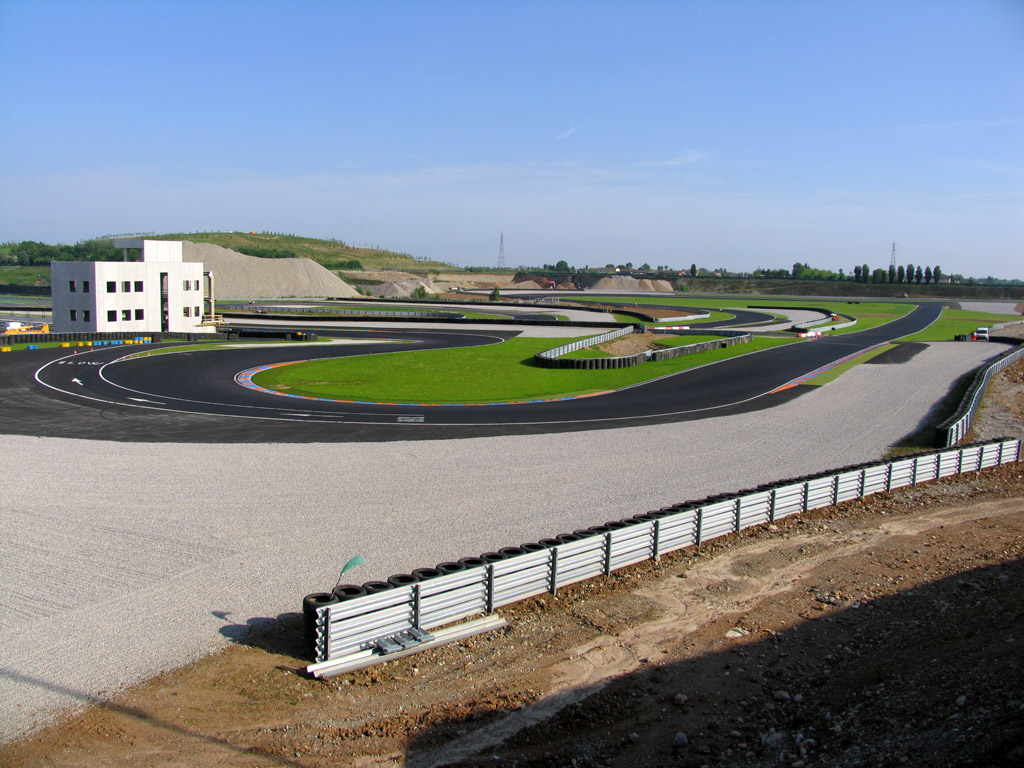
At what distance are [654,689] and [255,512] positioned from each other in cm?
1160

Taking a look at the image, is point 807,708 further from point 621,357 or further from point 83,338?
point 83,338

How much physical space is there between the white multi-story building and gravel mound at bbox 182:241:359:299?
66493 millimetres

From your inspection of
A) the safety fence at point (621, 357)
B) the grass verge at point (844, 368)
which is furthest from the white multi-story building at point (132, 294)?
the grass verge at point (844, 368)

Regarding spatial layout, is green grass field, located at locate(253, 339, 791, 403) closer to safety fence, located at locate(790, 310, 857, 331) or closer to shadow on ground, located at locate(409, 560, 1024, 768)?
shadow on ground, located at locate(409, 560, 1024, 768)

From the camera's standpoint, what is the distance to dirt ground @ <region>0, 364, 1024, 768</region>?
9.80 metres

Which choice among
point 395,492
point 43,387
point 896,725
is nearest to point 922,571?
point 896,725

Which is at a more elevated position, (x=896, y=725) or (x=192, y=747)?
(x=896, y=725)

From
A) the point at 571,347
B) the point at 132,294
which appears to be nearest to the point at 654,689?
the point at 571,347

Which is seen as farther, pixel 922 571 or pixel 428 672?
pixel 922 571

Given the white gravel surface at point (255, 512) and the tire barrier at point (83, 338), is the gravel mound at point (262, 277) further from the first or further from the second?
the white gravel surface at point (255, 512)

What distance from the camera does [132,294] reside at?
65062 millimetres

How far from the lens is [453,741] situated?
10.1 metres

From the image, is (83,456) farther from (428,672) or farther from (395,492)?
(428,672)

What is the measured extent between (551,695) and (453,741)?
180 cm
